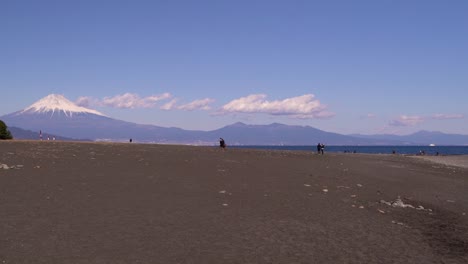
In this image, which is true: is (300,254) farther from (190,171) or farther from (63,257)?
(190,171)

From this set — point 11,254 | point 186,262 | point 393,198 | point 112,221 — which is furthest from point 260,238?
point 393,198

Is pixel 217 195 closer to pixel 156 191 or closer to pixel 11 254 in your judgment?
pixel 156 191

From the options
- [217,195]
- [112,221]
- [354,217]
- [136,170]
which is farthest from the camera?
[136,170]

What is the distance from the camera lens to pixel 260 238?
43.5 feet

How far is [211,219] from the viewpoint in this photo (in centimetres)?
1515

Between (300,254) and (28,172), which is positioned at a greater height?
(28,172)

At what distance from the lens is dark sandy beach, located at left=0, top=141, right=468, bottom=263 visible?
11672 millimetres

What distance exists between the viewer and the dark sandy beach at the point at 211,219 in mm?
11672

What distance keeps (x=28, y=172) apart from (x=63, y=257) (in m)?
13.3

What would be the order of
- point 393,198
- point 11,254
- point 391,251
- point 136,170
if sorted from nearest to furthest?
point 11,254
point 391,251
point 393,198
point 136,170

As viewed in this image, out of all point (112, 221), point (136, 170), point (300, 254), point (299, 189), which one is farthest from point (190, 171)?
point (300, 254)

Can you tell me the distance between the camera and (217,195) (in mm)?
19531

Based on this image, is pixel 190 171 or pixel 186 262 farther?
pixel 190 171

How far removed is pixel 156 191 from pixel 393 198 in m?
11.1
